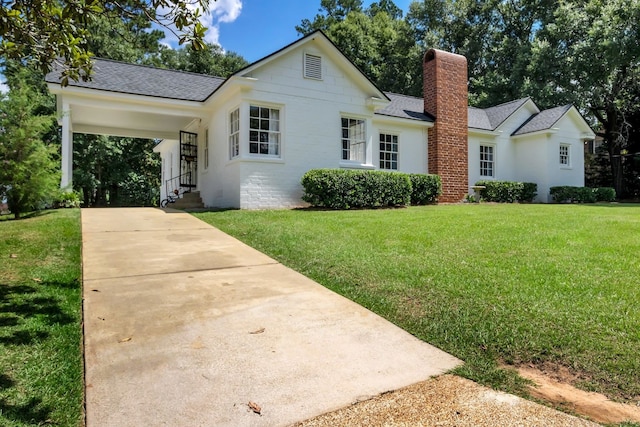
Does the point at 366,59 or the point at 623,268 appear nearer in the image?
the point at 623,268

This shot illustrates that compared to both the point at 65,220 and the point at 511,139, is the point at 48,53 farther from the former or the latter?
the point at 511,139

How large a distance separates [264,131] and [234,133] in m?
0.98

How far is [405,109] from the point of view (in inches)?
667

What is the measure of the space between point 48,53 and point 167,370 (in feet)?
13.7

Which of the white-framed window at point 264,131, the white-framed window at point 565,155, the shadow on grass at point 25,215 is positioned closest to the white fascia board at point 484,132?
the white-framed window at point 565,155

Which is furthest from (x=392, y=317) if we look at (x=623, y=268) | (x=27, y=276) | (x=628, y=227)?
(x=628, y=227)

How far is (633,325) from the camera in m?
3.44

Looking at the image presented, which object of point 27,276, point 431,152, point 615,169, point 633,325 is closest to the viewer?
point 633,325

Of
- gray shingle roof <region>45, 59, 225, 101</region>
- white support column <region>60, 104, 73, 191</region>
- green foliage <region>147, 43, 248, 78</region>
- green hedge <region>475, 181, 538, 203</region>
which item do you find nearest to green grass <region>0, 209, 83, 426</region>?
white support column <region>60, 104, 73, 191</region>

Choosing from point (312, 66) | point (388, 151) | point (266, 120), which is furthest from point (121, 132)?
point (388, 151)

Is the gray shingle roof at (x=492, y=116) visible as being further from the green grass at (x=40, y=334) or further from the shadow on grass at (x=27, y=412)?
the shadow on grass at (x=27, y=412)

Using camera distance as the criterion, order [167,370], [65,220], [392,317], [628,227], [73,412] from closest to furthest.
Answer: [73,412] → [167,370] → [392,317] → [628,227] → [65,220]

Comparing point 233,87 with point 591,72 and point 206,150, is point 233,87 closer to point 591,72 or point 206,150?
point 206,150

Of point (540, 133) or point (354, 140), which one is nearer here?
point (354, 140)
